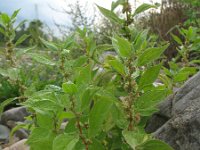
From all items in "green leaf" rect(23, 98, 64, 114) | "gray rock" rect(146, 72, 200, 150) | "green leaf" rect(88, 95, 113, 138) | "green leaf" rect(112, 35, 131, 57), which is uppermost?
"green leaf" rect(112, 35, 131, 57)

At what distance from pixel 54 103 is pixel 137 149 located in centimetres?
29

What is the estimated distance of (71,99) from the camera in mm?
1188

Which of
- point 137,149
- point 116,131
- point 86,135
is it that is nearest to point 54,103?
point 86,135

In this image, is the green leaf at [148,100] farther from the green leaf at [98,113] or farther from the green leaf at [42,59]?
the green leaf at [42,59]

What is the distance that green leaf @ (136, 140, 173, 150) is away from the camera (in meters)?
1.23

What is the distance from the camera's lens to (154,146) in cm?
124

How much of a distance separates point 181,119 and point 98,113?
365 millimetres

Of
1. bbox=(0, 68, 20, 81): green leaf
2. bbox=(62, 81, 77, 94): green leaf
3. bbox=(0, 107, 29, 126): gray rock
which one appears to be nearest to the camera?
bbox=(62, 81, 77, 94): green leaf

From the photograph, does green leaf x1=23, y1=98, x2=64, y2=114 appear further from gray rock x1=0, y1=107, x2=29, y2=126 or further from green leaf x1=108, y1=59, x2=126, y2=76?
gray rock x1=0, y1=107, x2=29, y2=126

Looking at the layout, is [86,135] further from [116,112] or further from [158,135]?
[158,135]

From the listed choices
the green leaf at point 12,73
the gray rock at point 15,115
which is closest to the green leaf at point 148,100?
the green leaf at point 12,73

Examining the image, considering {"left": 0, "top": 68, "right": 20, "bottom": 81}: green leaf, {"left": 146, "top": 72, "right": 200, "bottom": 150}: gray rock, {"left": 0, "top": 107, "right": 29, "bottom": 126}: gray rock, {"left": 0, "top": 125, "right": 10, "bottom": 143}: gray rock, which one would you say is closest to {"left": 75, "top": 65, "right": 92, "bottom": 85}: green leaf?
{"left": 146, "top": 72, "right": 200, "bottom": 150}: gray rock

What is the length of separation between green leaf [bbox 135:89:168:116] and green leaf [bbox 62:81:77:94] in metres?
0.25

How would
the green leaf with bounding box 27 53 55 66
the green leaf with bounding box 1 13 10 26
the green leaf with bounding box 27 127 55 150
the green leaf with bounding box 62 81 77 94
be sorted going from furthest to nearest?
the green leaf with bounding box 1 13 10 26, the green leaf with bounding box 27 53 55 66, the green leaf with bounding box 27 127 55 150, the green leaf with bounding box 62 81 77 94
